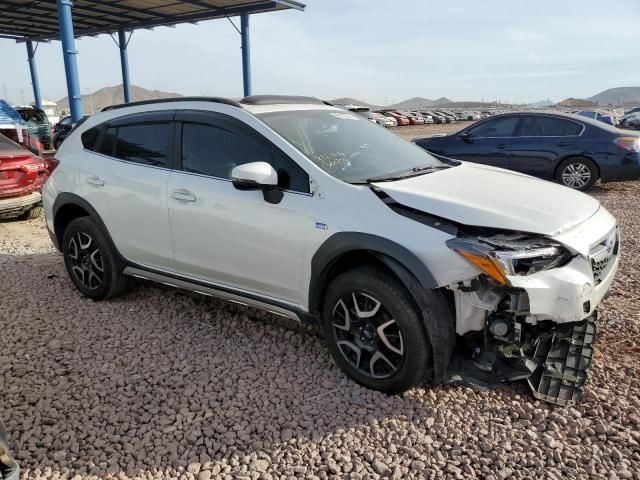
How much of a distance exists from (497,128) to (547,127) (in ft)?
2.82

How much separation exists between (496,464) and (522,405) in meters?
0.52

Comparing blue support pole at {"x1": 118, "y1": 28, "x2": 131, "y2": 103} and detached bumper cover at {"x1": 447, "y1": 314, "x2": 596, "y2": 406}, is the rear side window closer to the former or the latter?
detached bumper cover at {"x1": 447, "y1": 314, "x2": 596, "y2": 406}

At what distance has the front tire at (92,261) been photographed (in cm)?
441

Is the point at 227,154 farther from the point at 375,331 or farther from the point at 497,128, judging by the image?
the point at 497,128

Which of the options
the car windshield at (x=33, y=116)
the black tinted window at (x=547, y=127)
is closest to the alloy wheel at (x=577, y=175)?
the black tinted window at (x=547, y=127)

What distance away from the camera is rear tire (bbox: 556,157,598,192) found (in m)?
9.02

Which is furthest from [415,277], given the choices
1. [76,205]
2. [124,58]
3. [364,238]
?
[124,58]

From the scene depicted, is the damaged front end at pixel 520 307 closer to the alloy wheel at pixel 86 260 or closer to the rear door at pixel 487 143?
the alloy wheel at pixel 86 260

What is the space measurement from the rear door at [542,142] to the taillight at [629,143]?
2.09ft

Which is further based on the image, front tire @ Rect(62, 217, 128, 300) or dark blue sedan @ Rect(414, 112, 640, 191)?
dark blue sedan @ Rect(414, 112, 640, 191)

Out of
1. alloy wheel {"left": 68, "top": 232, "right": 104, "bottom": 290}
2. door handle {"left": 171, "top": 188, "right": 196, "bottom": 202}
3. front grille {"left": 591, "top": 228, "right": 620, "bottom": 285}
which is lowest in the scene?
alloy wheel {"left": 68, "top": 232, "right": 104, "bottom": 290}

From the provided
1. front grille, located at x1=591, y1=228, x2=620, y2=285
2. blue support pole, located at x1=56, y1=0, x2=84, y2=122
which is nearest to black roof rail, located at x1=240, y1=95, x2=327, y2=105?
front grille, located at x1=591, y1=228, x2=620, y2=285

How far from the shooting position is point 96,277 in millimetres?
4555

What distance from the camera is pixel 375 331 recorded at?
3.02 metres
